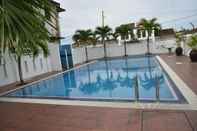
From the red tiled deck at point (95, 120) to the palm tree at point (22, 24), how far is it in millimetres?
3503

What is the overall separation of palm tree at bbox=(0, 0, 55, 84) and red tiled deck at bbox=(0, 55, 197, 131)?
3.50m

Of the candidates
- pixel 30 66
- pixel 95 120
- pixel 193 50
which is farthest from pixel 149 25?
pixel 95 120

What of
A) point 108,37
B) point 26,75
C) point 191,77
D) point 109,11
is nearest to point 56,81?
point 26,75

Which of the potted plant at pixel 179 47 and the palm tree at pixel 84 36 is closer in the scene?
the potted plant at pixel 179 47

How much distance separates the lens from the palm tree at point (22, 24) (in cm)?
235

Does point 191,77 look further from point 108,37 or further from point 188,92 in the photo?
point 108,37

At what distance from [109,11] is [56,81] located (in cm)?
2088

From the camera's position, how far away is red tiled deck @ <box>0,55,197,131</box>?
537 cm

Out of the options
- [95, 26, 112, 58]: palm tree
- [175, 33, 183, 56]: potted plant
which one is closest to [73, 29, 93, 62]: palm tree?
[95, 26, 112, 58]: palm tree

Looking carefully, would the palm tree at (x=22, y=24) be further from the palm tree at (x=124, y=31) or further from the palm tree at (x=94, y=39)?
the palm tree at (x=94, y=39)

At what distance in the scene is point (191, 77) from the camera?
1078 centimetres

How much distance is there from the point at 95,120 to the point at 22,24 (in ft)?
13.8

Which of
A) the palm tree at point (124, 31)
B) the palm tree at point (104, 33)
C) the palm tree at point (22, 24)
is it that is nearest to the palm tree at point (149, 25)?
the palm tree at point (124, 31)

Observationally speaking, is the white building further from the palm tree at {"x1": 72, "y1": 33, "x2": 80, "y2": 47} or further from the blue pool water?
the palm tree at {"x1": 72, "y1": 33, "x2": 80, "y2": 47}
